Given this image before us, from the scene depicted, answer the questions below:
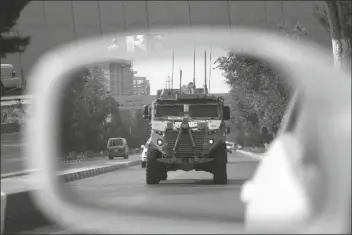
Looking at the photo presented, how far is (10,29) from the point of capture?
32656 millimetres

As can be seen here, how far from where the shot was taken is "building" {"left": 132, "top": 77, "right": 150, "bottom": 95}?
2.97m

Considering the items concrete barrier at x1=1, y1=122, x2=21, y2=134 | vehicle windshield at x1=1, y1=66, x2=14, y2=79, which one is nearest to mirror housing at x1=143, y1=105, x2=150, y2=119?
concrete barrier at x1=1, y1=122, x2=21, y2=134

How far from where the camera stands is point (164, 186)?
3.49 metres

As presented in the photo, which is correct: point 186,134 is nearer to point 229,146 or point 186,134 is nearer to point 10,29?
point 229,146

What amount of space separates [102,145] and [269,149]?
77cm

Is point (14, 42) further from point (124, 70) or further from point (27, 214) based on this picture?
point (124, 70)

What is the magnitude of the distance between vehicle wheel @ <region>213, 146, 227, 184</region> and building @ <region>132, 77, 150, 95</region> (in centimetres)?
46

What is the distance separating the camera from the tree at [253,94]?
294cm

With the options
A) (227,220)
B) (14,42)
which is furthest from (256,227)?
(14,42)

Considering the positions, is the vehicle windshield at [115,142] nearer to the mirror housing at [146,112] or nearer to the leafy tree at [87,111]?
the leafy tree at [87,111]

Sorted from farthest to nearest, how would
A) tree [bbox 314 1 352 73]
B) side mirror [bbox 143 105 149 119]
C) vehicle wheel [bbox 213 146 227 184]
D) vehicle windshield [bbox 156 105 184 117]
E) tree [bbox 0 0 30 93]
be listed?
tree [bbox 0 0 30 93] < tree [bbox 314 1 352 73] < vehicle wheel [bbox 213 146 227 184] < vehicle windshield [bbox 156 105 184 117] < side mirror [bbox 143 105 149 119]

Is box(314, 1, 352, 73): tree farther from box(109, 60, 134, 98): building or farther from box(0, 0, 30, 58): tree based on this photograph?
box(0, 0, 30, 58): tree

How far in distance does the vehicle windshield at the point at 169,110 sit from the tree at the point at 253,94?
20 centimetres

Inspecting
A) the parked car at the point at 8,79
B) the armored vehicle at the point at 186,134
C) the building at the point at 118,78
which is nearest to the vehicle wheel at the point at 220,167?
the armored vehicle at the point at 186,134
